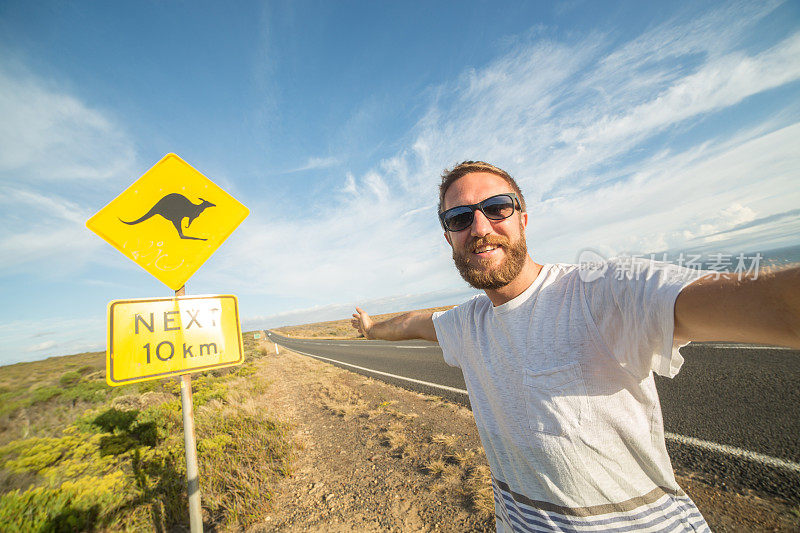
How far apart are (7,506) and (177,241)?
107 inches

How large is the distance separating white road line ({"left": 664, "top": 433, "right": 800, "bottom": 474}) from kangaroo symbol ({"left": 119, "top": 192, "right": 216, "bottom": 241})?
522 centimetres

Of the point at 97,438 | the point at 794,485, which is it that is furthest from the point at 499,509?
the point at 97,438

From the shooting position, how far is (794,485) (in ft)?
7.30

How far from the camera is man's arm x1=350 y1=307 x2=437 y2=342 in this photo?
234cm

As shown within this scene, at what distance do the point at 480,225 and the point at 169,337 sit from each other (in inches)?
96.8

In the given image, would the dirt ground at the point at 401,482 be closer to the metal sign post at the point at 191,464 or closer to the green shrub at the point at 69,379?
the metal sign post at the point at 191,464

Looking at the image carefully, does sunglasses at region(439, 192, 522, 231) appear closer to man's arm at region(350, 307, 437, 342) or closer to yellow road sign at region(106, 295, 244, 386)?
man's arm at region(350, 307, 437, 342)

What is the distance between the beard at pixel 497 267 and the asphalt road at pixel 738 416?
2881mm

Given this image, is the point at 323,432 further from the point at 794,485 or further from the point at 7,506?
the point at 794,485

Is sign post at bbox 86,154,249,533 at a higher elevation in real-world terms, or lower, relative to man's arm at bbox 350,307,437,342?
higher

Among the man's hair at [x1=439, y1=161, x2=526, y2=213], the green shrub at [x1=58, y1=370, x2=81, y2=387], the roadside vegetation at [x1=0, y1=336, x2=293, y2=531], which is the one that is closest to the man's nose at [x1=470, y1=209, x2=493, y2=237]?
the man's hair at [x1=439, y1=161, x2=526, y2=213]

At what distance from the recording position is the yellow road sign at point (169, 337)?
2.08 m

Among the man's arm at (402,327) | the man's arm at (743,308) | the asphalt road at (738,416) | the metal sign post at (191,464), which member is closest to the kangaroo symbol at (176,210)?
the metal sign post at (191,464)

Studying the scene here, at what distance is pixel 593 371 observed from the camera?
1174 mm
